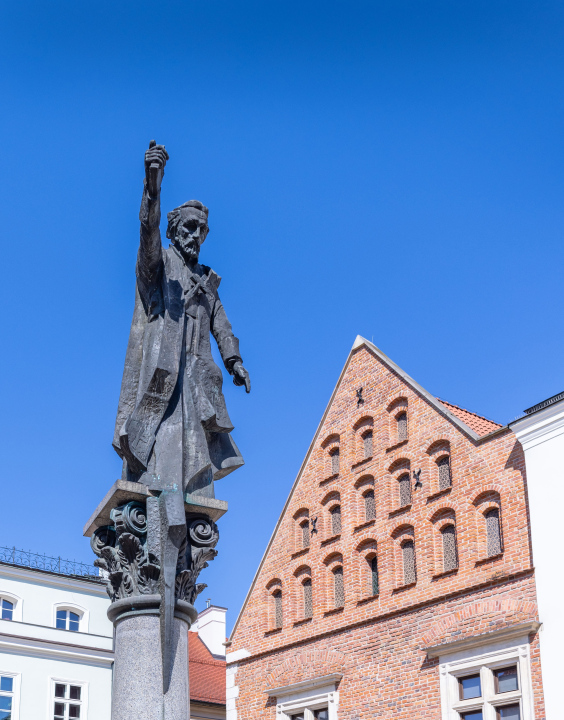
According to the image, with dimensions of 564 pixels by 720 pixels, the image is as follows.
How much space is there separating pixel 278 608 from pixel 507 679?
6166mm

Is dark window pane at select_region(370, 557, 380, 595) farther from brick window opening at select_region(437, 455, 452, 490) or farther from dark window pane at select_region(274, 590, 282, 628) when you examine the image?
dark window pane at select_region(274, 590, 282, 628)

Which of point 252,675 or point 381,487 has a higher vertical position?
point 381,487

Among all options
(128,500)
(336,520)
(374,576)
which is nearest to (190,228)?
(128,500)

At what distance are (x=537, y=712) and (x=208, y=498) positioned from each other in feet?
36.7

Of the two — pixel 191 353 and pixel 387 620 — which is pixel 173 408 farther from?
pixel 387 620

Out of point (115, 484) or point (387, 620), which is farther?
point (387, 620)

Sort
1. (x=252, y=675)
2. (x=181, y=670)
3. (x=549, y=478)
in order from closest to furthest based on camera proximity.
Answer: (x=181, y=670) → (x=549, y=478) → (x=252, y=675)

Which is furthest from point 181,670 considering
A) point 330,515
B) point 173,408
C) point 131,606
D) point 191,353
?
point 330,515

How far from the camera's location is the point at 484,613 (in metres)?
16.2

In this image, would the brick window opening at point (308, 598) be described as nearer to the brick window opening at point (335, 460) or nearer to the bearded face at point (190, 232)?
the brick window opening at point (335, 460)

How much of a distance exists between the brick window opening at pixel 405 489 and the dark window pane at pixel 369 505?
72 centimetres

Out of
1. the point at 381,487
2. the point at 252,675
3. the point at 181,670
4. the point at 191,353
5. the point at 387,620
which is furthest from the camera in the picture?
the point at 252,675

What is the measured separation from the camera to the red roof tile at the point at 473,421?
18.8 metres

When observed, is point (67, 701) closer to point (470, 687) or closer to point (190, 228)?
point (470, 687)
